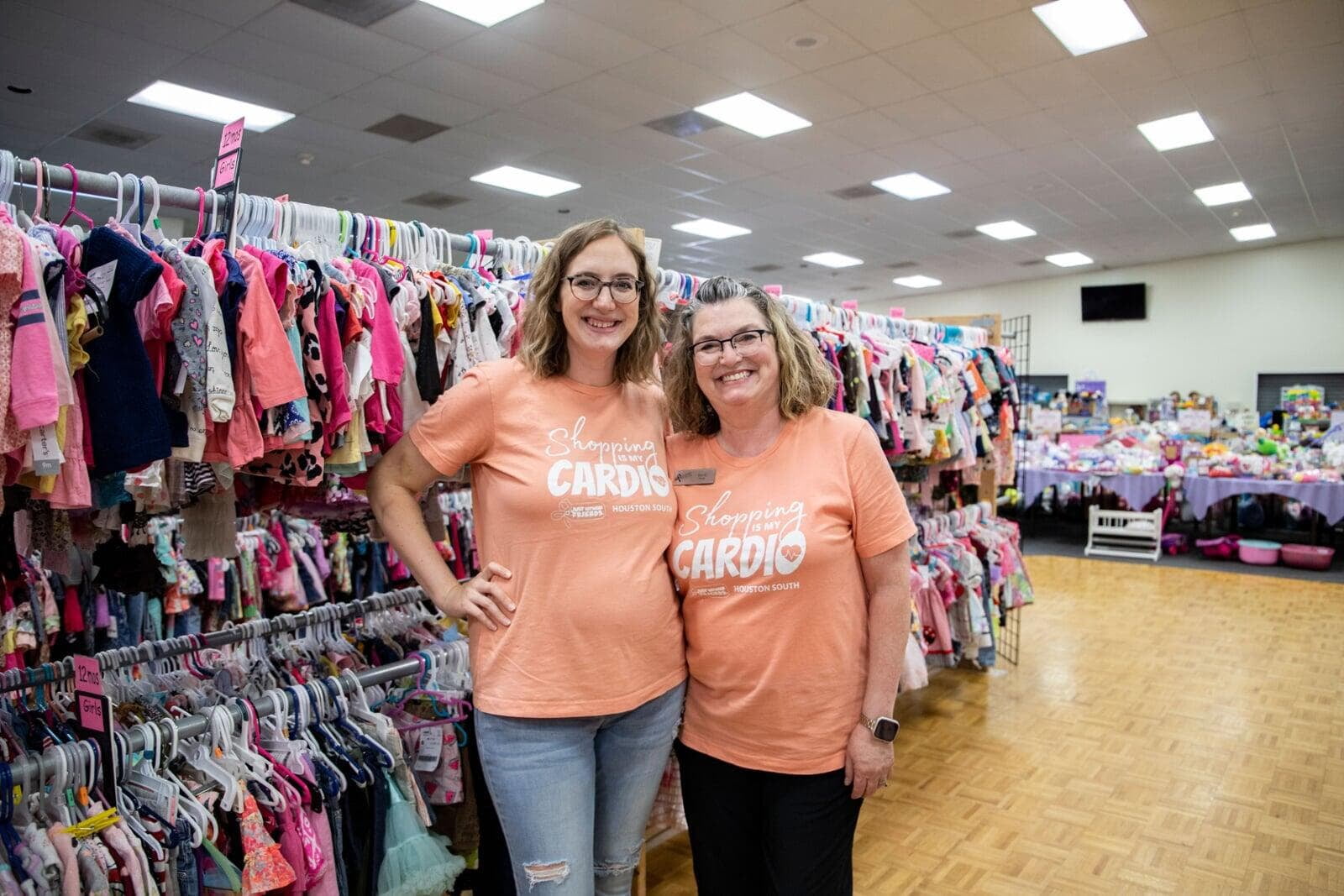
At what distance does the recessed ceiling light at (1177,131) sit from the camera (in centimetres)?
693

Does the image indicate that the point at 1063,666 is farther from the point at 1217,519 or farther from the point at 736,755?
the point at 1217,519

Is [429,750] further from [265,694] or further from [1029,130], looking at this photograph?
[1029,130]

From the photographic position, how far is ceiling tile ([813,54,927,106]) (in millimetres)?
5734

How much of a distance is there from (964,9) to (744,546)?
4567 millimetres

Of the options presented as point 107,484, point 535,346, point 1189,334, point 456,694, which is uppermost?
point 1189,334

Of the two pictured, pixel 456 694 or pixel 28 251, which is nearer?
pixel 28 251

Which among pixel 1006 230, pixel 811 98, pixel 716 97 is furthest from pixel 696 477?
pixel 1006 230

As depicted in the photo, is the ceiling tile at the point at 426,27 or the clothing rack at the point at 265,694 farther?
the ceiling tile at the point at 426,27

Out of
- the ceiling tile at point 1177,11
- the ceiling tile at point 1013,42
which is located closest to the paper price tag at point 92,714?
the ceiling tile at point 1013,42

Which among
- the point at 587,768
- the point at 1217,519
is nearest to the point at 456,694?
the point at 587,768

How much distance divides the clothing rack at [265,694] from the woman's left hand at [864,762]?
43.4 inches

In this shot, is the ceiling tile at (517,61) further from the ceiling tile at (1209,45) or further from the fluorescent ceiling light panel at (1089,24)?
the ceiling tile at (1209,45)

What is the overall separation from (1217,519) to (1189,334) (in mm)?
5204

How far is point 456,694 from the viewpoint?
214cm
